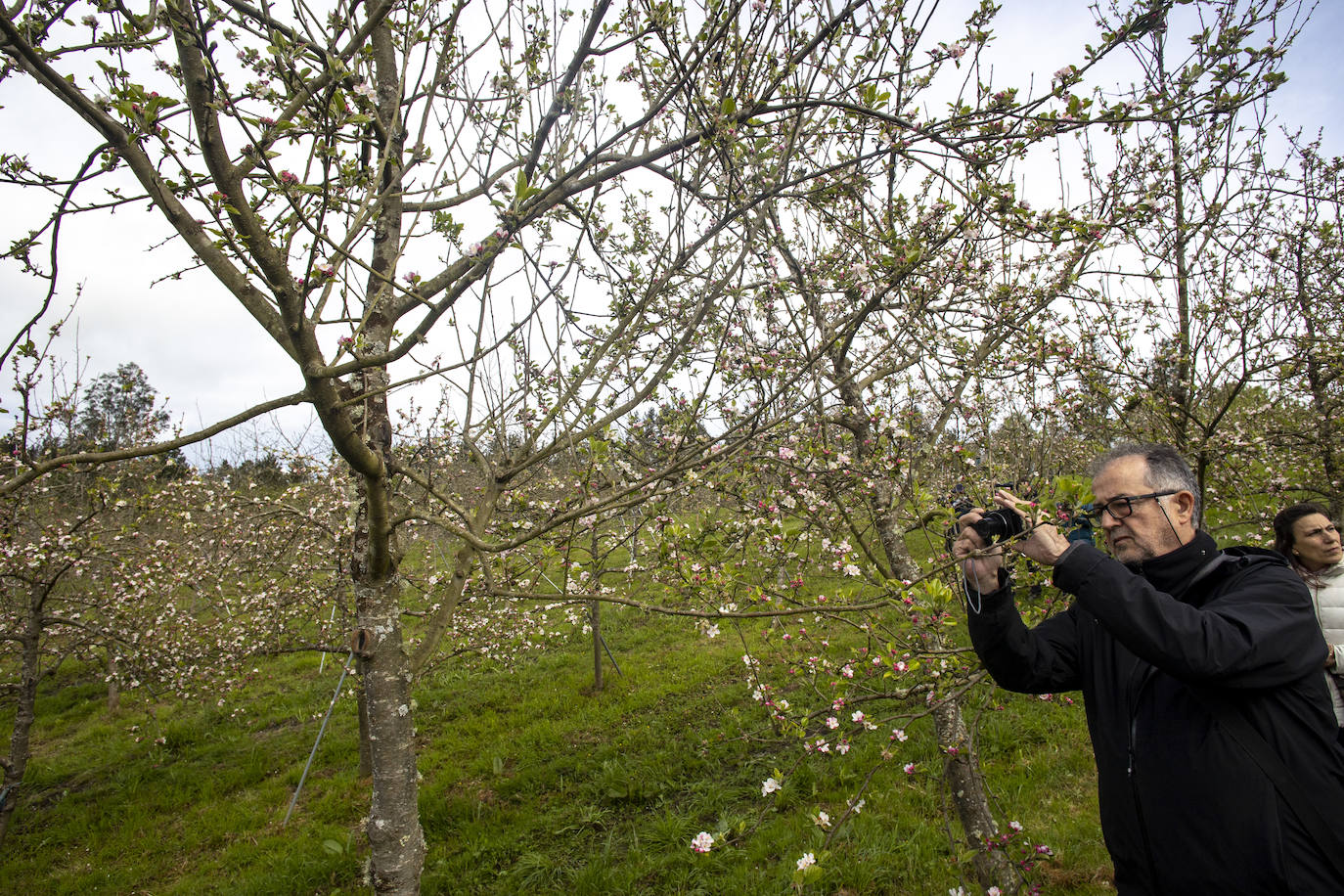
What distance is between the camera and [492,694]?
324 inches

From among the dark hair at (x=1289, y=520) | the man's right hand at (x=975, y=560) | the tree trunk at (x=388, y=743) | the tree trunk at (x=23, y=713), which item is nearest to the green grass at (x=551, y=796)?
the tree trunk at (x=23, y=713)

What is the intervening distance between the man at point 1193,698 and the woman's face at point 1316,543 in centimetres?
197

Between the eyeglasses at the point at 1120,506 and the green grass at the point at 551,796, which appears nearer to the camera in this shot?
the eyeglasses at the point at 1120,506

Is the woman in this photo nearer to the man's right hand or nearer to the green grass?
the green grass

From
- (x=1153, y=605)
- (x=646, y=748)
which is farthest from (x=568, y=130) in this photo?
(x=646, y=748)

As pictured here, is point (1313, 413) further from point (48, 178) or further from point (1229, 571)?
point (48, 178)

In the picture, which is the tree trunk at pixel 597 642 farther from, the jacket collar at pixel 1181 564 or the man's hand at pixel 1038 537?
the jacket collar at pixel 1181 564

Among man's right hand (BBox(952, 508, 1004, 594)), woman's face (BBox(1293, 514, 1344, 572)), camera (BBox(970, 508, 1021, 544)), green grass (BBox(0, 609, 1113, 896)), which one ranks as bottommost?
green grass (BBox(0, 609, 1113, 896))

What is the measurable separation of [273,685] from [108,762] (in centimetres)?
215

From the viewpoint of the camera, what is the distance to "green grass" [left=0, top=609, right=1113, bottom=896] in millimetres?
4508

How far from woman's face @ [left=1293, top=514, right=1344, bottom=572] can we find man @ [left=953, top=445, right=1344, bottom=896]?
1.97 metres

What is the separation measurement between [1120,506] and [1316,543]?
2329 millimetres

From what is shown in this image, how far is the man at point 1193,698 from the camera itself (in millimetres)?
1423

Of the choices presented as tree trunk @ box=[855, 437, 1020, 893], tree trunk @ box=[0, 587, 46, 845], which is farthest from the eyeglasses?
tree trunk @ box=[0, 587, 46, 845]
